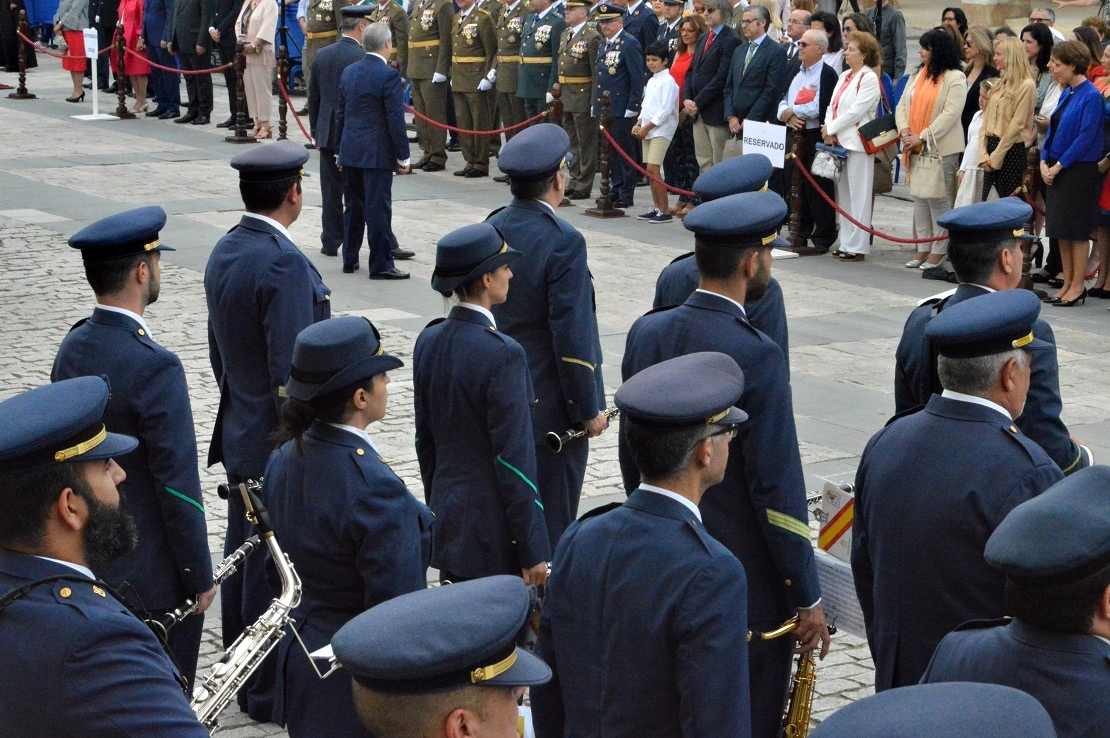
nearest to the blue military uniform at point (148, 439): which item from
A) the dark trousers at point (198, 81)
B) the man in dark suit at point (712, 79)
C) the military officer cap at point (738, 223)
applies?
the military officer cap at point (738, 223)

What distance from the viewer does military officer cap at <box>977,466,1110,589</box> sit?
9.77 feet

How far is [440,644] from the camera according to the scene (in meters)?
2.55

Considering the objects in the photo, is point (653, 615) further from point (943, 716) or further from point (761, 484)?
point (943, 716)

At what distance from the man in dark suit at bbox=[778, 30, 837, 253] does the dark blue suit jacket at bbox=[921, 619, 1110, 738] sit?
11.4 metres

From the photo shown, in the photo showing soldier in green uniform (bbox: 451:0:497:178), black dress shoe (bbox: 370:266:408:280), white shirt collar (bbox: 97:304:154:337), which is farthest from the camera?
soldier in green uniform (bbox: 451:0:497:178)

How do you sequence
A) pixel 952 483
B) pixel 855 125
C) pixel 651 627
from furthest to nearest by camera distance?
1. pixel 855 125
2. pixel 952 483
3. pixel 651 627

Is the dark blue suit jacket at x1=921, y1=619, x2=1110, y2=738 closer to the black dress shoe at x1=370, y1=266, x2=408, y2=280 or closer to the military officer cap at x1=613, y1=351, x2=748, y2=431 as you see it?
the military officer cap at x1=613, y1=351, x2=748, y2=431

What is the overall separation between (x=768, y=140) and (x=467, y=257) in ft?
31.1

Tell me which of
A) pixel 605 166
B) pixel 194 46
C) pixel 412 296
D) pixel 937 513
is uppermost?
pixel 937 513

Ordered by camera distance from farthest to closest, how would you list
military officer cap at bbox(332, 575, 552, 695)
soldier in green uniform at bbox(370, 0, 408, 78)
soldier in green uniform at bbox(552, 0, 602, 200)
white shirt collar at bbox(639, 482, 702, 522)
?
soldier in green uniform at bbox(370, 0, 408, 78)
soldier in green uniform at bbox(552, 0, 602, 200)
white shirt collar at bbox(639, 482, 702, 522)
military officer cap at bbox(332, 575, 552, 695)

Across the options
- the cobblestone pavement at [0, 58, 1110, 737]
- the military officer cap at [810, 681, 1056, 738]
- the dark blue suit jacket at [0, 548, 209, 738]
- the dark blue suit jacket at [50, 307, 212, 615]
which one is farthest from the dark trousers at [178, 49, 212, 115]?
the military officer cap at [810, 681, 1056, 738]

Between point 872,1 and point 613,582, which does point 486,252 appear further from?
point 872,1

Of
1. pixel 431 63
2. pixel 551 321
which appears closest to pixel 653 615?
pixel 551 321

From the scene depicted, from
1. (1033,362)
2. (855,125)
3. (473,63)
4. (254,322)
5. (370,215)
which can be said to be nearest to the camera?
(1033,362)
